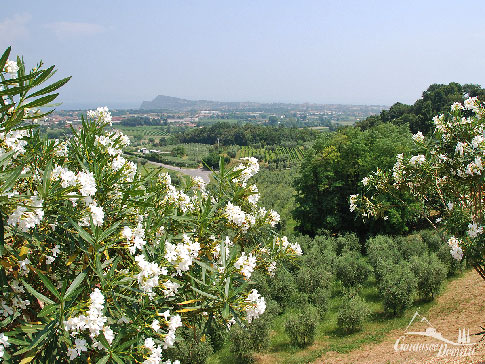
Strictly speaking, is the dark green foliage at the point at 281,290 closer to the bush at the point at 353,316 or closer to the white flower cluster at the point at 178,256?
the bush at the point at 353,316

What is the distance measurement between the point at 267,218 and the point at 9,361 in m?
2.19

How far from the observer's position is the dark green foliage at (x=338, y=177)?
2162 cm

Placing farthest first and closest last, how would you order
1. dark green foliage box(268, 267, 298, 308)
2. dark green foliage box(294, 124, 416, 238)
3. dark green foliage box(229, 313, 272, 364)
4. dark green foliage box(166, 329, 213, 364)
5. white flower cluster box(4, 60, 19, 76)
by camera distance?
dark green foliage box(294, 124, 416, 238), dark green foliage box(268, 267, 298, 308), dark green foliage box(229, 313, 272, 364), dark green foliage box(166, 329, 213, 364), white flower cluster box(4, 60, 19, 76)

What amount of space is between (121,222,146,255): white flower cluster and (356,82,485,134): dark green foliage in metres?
45.6

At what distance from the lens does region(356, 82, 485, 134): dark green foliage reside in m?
44.2

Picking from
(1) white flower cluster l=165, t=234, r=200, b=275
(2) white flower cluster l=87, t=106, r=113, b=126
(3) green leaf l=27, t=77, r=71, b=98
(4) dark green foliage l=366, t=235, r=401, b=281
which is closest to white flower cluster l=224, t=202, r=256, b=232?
(1) white flower cluster l=165, t=234, r=200, b=275

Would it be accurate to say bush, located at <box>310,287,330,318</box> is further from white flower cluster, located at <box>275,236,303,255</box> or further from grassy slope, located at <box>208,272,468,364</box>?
white flower cluster, located at <box>275,236,303,255</box>

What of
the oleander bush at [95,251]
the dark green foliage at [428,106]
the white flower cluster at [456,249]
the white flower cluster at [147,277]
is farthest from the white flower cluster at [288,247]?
the dark green foliage at [428,106]

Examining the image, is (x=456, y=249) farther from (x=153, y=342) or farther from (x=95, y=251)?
(x=95, y=251)

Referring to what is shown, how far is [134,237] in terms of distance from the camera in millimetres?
2326

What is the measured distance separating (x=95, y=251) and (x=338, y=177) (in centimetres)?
2256

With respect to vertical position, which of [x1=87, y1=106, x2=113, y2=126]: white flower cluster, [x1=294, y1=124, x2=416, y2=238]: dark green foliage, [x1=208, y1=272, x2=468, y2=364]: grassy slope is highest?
[x1=87, y1=106, x2=113, y2=126]: white flower cluster

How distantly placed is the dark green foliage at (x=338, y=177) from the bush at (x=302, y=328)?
1194 centimetres

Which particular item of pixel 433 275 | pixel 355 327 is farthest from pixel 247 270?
pixel 433 275
